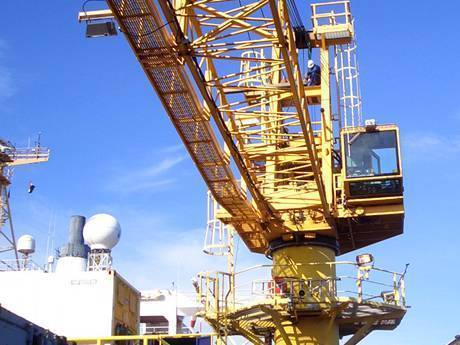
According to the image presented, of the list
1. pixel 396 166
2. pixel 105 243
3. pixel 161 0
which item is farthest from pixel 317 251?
pixel 105 243

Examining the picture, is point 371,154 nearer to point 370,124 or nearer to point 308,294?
point 370,124

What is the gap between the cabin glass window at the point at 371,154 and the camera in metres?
22.8

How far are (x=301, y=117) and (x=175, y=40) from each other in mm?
4314

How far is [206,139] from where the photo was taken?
19.0m

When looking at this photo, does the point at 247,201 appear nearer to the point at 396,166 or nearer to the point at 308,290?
the point at 308,290

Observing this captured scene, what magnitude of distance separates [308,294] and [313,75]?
8797mm

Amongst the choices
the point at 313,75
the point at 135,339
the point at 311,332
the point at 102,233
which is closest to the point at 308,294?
the point at 311,332

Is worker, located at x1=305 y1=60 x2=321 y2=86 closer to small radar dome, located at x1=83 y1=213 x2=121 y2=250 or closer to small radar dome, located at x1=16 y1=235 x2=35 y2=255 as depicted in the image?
small radar dome, located at x1=83 y1=213 x2=121 y2=250

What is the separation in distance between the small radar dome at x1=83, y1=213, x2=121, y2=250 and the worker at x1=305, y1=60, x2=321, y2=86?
19.1 meters

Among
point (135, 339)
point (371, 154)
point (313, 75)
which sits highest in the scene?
point (313, 75)

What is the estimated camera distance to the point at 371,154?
913 inches

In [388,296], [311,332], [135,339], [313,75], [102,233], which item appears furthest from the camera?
[102,233]

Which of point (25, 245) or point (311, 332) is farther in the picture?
point (25, 245)

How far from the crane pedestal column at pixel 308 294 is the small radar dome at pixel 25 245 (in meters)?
26.5
